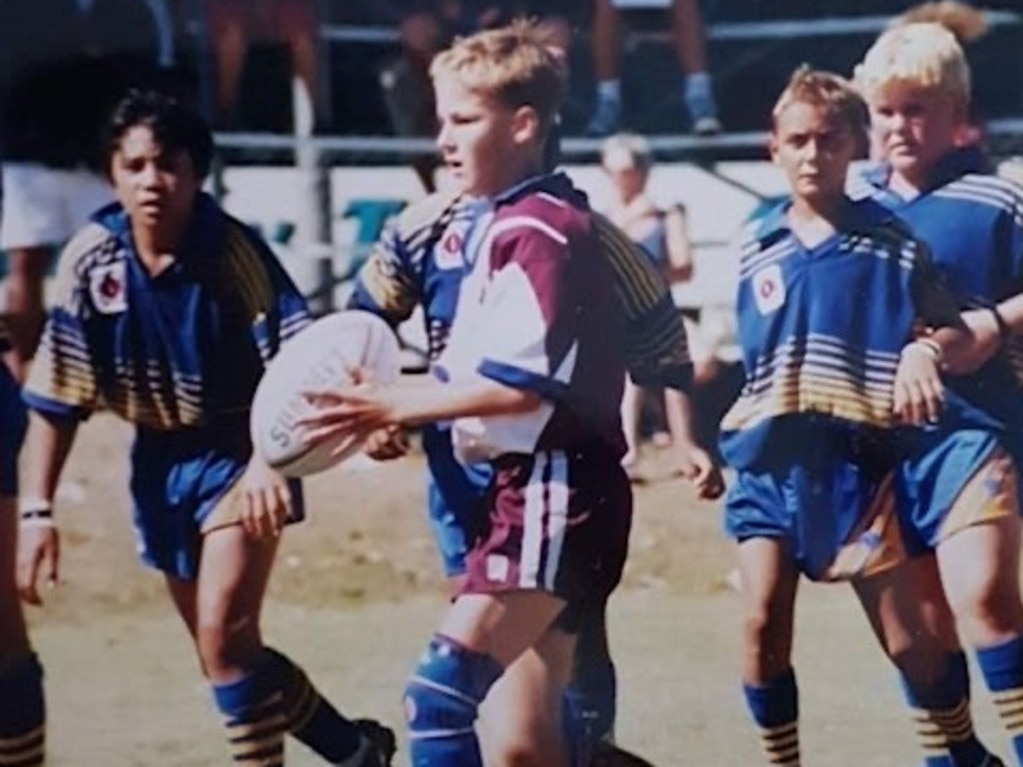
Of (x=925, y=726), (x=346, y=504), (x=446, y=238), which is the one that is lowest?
(x=925, y=726)

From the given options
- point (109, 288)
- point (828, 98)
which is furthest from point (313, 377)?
point (828, 98)

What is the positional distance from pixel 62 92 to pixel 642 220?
835 millimetres

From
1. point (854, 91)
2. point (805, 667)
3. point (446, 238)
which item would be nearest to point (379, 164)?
point (446, 238)

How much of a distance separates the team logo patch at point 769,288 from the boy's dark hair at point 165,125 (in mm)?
792

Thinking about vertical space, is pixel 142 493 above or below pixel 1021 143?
below

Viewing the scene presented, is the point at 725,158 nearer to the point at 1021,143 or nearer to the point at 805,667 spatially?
the point at 1021,143

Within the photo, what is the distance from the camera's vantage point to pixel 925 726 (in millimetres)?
3914

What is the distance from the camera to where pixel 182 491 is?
12.9 ft

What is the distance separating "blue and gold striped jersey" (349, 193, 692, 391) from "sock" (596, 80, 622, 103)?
18 centimetres

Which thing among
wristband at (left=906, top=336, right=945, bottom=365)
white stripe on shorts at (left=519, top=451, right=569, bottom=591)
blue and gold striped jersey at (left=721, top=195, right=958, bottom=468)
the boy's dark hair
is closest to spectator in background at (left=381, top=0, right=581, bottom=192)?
the boy's dark hair

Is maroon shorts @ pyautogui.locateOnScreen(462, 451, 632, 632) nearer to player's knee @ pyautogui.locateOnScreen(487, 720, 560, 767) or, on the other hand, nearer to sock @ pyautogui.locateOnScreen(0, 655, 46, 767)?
player's knee @ pyautogui.locateOnScreen(487, 720, 560, 767)

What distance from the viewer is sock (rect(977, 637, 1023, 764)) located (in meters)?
3.85

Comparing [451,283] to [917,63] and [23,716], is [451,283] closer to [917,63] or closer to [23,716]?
[917,63]

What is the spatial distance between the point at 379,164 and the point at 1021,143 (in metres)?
0.90
